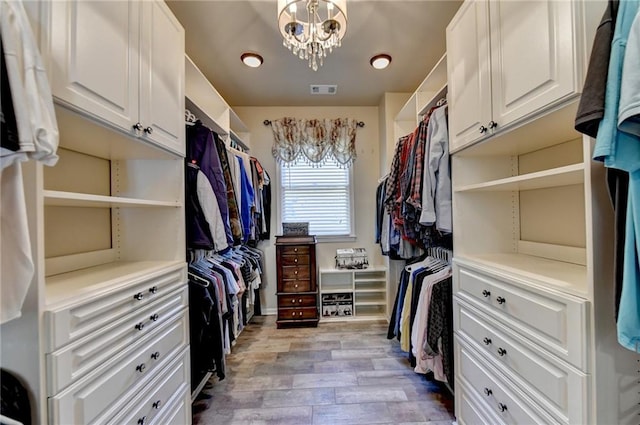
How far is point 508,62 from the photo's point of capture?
3.84 feet

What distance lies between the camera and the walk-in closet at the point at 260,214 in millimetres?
786

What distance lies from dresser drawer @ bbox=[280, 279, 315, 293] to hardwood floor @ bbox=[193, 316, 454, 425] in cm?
52

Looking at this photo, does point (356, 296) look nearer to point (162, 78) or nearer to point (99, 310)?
point (99, 310)

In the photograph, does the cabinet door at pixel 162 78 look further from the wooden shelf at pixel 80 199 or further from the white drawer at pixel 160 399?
the white drawer at pixel 160 399

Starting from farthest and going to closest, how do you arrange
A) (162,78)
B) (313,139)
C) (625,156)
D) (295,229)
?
1. (313,139)
2. (295,229)
3. (162,78)
4. (625,156)

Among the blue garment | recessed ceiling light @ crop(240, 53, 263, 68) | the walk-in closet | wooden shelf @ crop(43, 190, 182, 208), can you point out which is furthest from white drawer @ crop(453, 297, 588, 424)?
recessed ceiling light @ crop(240, 53, 263, 68)

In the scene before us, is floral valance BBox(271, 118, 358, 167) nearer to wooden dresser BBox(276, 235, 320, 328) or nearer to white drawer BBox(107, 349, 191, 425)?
wooden dresser BBox(276, 235, 320, 328)

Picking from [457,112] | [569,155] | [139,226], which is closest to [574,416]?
[569,155]

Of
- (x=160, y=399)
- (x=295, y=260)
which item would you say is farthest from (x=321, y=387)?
(x=295, y=260)

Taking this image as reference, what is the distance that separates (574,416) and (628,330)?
37cm

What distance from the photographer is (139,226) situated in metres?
1.62

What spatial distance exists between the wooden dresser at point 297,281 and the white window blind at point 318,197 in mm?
534

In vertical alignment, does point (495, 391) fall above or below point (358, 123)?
below

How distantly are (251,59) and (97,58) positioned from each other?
1.61 m
